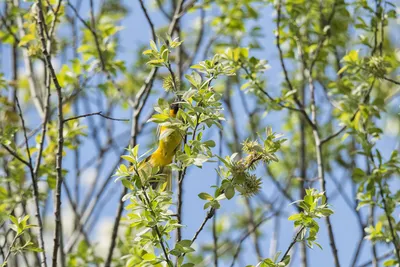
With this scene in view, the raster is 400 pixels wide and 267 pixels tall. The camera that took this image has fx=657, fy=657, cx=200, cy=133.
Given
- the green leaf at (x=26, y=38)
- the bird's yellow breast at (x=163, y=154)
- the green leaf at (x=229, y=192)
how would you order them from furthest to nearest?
Answer: the green leaf at (x=26, y=38)
the bird's yellow breast at (x=163, y=154)
the green leaf at (x=229, y=192)

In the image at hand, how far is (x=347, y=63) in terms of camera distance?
440 centimetres

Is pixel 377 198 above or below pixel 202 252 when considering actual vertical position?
below

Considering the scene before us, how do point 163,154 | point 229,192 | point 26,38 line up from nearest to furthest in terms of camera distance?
1. point 229,192
2. point 163,154
3. point 26,38

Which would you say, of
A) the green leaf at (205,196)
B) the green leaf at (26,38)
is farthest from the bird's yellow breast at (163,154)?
the green leaf at (26,38)

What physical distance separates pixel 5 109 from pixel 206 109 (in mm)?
2817

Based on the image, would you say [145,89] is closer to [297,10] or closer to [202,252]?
[297,10]

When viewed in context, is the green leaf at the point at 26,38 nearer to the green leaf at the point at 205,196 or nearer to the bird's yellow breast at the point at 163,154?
the bird's yellow breast at the point at 163,154

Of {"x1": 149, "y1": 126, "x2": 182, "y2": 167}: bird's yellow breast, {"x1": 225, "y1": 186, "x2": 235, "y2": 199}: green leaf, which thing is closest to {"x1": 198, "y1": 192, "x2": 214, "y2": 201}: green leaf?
{"x1": 225, "y1": 186, "x2": 235, "y2": 199}: green leaf

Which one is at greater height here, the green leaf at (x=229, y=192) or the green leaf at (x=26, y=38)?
the green leaf at (x=26, y=38)

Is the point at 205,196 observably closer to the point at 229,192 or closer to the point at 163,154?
the point at 229,192

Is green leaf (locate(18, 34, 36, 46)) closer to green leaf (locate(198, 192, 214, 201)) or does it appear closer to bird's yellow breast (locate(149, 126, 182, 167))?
bird's yellow breast (locate(149, 126, 182, 167))

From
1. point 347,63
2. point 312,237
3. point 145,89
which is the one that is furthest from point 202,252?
point 312,237

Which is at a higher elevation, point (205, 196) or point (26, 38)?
point (26, 38)

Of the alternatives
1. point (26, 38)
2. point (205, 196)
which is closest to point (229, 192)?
point (205, 196)
